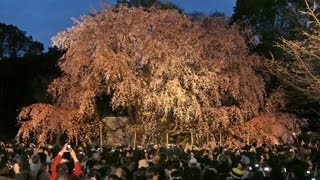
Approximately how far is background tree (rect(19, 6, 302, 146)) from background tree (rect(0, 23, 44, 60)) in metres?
39.9

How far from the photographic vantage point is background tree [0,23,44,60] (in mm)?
66750

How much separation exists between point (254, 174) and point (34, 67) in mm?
36161

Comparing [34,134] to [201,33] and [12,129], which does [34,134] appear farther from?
[12,129]

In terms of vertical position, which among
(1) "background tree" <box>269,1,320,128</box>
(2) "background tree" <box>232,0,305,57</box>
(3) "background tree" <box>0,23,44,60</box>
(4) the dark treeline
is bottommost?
(1) "background tree" <box>269,1,320,128</box>

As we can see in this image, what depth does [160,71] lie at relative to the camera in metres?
26.2

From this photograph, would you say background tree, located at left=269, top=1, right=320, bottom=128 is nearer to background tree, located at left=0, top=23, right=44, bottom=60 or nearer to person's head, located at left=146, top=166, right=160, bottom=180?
person's head, located at left=146, top=166, right=160, bottom=180

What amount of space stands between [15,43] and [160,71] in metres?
45.4

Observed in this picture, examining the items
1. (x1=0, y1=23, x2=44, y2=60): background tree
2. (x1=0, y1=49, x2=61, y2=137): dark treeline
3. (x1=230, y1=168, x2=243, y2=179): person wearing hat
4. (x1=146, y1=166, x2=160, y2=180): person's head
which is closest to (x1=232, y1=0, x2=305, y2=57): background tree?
(x1=0, y1=49, x2=61, y2=137): dark treeline

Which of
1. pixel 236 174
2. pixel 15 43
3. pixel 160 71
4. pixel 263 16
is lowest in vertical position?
pixel 236 174

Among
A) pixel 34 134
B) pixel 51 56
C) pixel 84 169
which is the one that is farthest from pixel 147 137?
pixel 51 56

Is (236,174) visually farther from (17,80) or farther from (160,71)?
(17,80)

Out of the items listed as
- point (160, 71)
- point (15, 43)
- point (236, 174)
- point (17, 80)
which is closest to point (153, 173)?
point (236, 174)

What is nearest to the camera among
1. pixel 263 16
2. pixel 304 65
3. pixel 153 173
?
pixel 153 173

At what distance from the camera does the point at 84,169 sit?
15.2 metres
